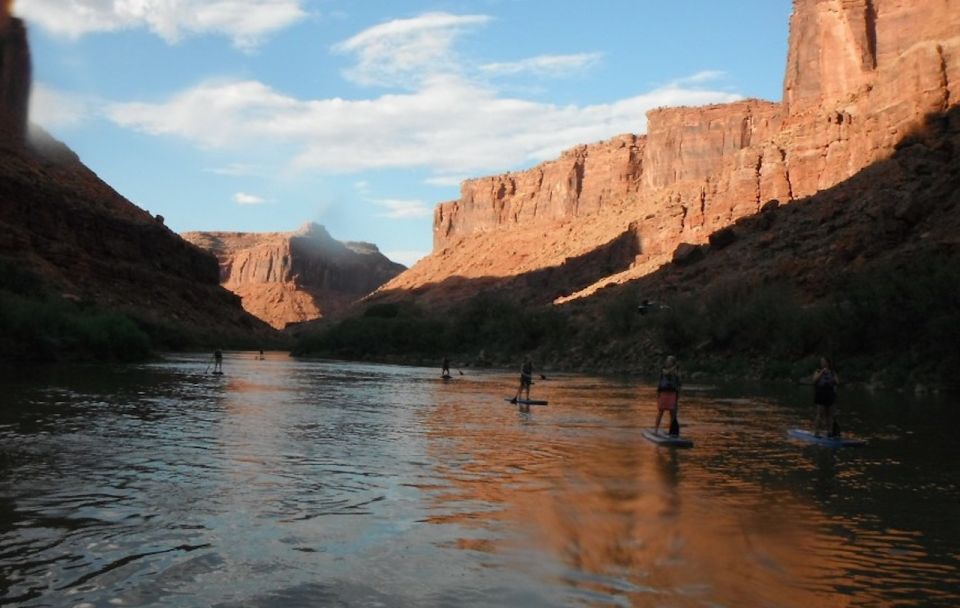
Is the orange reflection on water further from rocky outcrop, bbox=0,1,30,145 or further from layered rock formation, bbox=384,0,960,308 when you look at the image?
rocky outcrop, bbox=0,1,30,145

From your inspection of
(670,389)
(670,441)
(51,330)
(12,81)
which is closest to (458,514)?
(670,441)

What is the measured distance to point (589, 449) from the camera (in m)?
14.5

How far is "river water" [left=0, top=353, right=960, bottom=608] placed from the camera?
6.24 m

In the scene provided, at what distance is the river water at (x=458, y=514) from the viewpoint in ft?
20.5

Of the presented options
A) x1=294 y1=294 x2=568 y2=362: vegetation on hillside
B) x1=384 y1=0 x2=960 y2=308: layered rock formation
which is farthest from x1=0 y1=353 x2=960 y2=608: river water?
x1=384 y1=0 x2=960 y2=308: layered rock formation

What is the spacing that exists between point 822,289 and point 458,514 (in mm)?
41886

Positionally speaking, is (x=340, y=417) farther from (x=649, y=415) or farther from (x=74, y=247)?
(x=74, y=247)

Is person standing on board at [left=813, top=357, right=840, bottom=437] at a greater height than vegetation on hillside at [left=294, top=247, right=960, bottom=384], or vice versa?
vegetation on hillside at [left=294, top=247, right=960, bottom=384]

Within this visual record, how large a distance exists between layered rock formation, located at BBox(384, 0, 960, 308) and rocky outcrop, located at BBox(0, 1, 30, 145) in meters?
56.6

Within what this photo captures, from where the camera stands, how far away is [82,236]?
79.6 metres

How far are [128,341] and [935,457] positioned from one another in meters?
40.0

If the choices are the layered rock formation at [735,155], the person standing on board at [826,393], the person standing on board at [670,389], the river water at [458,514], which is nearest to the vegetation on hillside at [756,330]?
the layered rock formation at [735,155]

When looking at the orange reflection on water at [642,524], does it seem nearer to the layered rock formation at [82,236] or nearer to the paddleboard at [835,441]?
the paddleboard at [835,441]

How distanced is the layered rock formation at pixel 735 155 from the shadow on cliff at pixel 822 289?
485 cm
